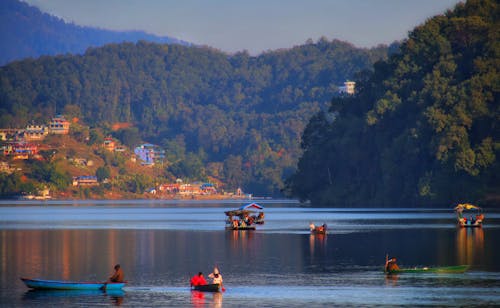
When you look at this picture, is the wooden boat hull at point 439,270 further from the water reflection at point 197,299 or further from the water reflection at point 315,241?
the water reflection at point 315,241

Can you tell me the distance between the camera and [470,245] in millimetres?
64688

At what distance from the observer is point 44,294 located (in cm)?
4253

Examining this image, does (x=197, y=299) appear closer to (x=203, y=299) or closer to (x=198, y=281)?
(x=203, y=299)

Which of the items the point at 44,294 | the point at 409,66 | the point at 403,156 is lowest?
the point at 44,294

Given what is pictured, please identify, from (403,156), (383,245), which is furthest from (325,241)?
(403,156)

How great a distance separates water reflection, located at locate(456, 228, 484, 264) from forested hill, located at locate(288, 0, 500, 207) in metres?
38.4

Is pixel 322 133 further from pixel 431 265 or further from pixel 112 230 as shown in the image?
pixel 431 265

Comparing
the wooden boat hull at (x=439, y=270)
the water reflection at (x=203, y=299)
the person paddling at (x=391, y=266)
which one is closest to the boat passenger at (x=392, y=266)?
the person paddling at (x=391, y=266)

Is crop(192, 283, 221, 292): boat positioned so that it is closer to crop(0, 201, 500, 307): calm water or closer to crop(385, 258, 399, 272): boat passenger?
crop(0, 201, 500, 307): calm water

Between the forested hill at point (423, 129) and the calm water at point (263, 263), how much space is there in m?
28.2

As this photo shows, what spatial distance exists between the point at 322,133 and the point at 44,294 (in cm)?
12049

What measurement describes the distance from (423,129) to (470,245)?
59371mm

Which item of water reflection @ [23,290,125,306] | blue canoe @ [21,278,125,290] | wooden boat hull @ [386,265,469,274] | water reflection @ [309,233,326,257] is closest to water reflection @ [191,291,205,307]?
water reflection @ [23,290,125,306]

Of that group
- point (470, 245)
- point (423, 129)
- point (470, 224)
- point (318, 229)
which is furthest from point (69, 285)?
point (423, 129)
